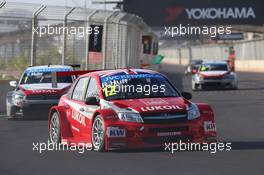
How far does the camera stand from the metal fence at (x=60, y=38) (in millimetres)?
27547

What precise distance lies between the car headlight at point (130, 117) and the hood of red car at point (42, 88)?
7979mm

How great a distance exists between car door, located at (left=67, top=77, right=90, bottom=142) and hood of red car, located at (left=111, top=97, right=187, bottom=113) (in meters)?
0.91

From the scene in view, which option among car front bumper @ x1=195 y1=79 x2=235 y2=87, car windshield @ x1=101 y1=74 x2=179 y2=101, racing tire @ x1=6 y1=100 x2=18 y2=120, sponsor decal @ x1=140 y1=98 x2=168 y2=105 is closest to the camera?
sponsor decal @ x1=140 y1=98 x2=168 y2=105

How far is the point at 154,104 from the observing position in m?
12.5

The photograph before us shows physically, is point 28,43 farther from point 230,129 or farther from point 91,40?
point 230,129

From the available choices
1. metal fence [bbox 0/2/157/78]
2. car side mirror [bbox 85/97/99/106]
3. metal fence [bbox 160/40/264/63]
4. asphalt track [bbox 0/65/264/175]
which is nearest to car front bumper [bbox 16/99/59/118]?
asphalt track [bbox 0/65/264/175]

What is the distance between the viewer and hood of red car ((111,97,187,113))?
12.3 metres

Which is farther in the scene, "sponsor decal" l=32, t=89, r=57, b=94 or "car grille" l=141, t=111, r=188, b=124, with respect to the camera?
"sponsor decal" l=32, t=89, r=57, b=94

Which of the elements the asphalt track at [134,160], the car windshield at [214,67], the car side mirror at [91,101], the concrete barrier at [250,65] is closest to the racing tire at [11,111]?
the asphalt track at [134,160]

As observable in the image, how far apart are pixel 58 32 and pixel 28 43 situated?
4.65 feet

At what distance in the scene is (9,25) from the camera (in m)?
28.4

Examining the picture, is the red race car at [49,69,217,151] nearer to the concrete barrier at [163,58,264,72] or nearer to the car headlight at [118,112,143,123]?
the car headlight at [118,112,143,123]

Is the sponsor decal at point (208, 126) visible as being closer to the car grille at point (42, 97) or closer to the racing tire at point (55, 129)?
the racing tire at point (55, 129)

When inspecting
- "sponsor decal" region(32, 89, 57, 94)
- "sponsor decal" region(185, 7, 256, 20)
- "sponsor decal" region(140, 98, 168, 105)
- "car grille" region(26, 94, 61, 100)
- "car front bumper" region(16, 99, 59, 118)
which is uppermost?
"sponsor decal" region(185, 7, 256, 20)
